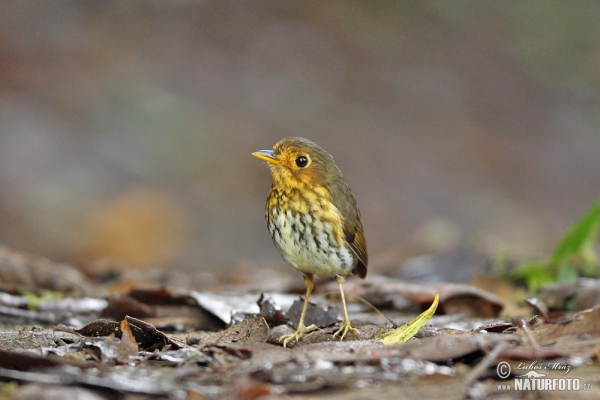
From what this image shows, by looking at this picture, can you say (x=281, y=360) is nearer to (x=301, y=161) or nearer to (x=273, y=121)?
(x=301, y=161)

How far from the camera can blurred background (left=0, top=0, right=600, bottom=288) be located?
10359 millimetres

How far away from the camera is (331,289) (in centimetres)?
531

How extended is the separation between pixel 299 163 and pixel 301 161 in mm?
16

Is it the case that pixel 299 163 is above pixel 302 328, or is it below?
above

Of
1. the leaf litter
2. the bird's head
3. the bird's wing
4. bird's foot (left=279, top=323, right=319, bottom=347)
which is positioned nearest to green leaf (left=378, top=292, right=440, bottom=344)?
the leaf litter

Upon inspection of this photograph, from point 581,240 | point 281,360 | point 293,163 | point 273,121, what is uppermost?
point 273,121

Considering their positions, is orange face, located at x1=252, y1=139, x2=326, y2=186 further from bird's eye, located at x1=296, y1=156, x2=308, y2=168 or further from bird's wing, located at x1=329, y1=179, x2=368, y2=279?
bird's wing, located at x1=329, y1=179, x2=368, y2=279

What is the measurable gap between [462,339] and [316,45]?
520 inches

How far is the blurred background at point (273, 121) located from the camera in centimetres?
1036

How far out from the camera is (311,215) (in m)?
3.97

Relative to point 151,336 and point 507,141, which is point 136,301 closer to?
point 151,336

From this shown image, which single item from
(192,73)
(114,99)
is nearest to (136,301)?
(114,99)

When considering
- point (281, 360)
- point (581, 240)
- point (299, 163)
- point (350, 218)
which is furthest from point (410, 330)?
point (581, 240)

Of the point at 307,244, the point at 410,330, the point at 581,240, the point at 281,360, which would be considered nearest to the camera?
the point at 281,360
